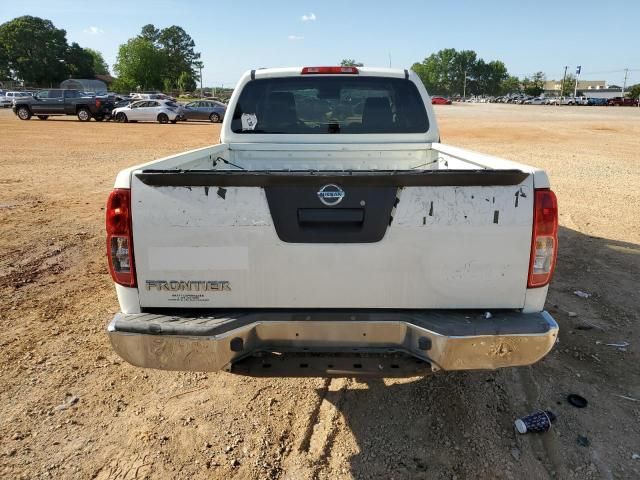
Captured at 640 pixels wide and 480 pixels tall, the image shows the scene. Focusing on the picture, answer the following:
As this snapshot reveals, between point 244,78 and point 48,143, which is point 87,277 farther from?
point 48,143

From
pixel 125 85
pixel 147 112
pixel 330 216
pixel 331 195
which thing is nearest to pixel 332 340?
pixel 330 216

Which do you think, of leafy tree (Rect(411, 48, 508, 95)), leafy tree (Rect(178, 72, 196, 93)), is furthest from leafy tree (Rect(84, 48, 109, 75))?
leafy tree (Rect(411, 48, 508, 95))

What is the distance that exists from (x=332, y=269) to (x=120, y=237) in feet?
3.53

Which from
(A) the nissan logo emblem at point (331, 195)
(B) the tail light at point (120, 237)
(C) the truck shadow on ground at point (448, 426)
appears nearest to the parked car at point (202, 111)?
(C) the truck shadow on ground at point (448, 426)

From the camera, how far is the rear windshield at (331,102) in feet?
14.6

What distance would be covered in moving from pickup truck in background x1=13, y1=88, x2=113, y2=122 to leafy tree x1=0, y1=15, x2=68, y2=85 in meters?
86.2

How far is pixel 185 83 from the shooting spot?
10662cm

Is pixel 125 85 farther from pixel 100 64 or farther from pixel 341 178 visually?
pixel 341 178

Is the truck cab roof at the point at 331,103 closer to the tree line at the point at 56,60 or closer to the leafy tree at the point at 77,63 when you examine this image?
the tree line at the point at 56,60

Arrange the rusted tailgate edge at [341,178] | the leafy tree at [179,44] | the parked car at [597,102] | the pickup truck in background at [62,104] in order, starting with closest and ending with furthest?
1. the rusted tailgate edge at [341,178]
2. the pickup truck in background at [62,104]
3. the parked car at [597,102]
4. the leafy tree at [179,44]

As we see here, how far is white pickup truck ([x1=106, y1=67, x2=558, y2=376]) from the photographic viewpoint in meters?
2.32

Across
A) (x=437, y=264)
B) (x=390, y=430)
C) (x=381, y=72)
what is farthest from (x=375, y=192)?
(x=381, y=72)

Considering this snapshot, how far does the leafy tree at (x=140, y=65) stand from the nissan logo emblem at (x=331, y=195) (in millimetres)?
110897

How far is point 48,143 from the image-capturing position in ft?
58.2
